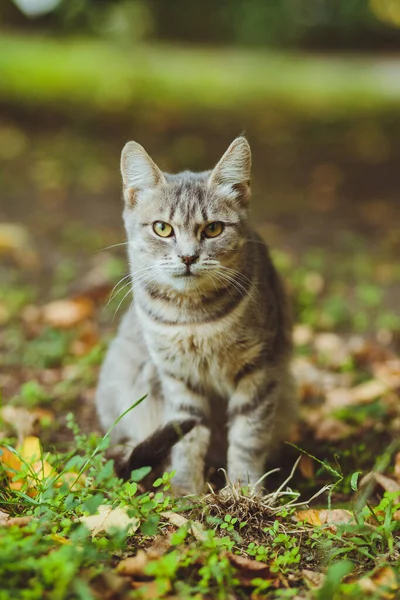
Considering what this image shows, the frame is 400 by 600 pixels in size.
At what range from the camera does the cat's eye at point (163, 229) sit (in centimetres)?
236

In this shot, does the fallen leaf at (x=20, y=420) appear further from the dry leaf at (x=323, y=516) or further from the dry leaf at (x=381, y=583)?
the dry leaf at (x=381, y=583)

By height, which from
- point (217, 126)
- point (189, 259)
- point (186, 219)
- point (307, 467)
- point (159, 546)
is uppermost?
point (217, 126)

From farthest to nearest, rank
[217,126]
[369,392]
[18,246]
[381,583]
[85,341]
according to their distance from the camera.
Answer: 1. [217,126]
2. [18,246]
3. [85,341]
4. [369,392]
5. [381,583]

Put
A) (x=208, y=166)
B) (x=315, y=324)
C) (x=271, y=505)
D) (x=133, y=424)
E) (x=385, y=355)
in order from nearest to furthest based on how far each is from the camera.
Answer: (x=271, y=505) < (x=133, y=424) < (x=385, y=355) < (x=315, y=324) < (x=208, y=166)

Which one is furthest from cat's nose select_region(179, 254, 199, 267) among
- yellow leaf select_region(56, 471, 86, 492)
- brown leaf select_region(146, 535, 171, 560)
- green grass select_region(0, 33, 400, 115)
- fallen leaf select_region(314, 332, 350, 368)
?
green grass select_region(0, 33, 400, 115)

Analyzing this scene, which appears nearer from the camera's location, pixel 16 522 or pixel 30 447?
pixel 16 522

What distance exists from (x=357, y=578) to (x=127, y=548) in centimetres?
65

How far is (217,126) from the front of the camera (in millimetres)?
8023

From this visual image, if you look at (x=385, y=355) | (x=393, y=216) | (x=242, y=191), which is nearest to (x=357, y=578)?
(x=242, y=191)

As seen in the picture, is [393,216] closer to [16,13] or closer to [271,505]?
[271,505]

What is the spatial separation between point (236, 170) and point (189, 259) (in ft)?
1.35

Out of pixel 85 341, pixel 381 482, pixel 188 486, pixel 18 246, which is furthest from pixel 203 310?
pixel 18 246

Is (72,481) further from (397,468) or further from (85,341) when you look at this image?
(85,341)

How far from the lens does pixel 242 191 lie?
246cm
